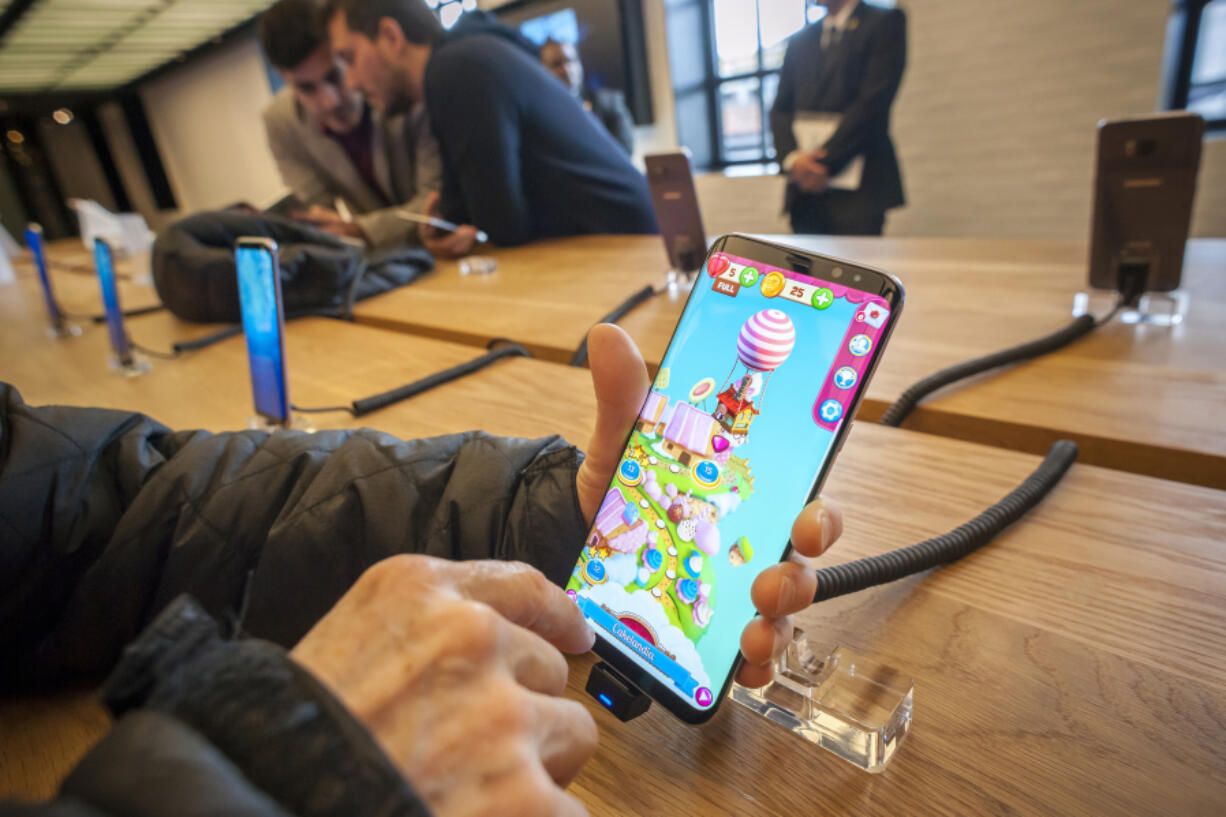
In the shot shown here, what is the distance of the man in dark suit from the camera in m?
2.09

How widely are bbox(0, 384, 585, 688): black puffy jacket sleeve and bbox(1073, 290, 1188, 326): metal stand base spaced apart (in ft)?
2.57

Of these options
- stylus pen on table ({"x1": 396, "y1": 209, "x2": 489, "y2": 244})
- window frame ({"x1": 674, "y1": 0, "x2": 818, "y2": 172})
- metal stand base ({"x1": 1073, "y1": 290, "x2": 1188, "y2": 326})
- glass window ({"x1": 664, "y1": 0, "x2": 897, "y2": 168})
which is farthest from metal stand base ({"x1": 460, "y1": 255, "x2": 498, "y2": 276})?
window frame ({"x1": 674, "y1": 0, "x2": 818, "y2": 172})

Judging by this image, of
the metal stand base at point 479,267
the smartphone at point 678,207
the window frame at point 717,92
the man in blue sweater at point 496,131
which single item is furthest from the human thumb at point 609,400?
the window frame at point 717,92

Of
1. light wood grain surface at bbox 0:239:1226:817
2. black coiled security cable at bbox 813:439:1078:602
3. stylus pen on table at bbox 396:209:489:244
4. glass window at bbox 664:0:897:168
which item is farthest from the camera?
glass window at bbox 664:0:897:168

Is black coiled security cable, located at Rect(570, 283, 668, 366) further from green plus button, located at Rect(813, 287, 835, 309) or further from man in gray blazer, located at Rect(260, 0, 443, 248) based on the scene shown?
man in gray blazer, located at Rect(260, 0, 443, 248)

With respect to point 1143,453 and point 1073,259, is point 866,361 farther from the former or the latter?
point 1073,259

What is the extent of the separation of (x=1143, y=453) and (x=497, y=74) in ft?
5.09

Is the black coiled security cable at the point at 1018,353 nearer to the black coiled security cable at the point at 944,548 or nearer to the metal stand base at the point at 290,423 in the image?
the black coiled security cable at the point at 944,548

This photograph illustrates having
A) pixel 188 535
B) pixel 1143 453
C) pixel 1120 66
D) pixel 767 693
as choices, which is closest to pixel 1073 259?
pixel 1143 453

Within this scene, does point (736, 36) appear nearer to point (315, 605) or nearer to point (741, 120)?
point (741, 120)

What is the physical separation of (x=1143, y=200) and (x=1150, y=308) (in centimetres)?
15

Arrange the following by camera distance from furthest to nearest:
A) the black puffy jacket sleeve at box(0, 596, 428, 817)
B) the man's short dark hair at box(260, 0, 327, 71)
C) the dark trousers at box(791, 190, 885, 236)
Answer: the dark trousers at box(791, 190, 885, 236) < the man's short dark hair at box(260, 0, 327, 71) < the black puffy jacket sleeve at box(0, 596, 428, 817)

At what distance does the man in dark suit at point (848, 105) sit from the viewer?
82.3 inches

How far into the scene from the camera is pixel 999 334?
829 mm
